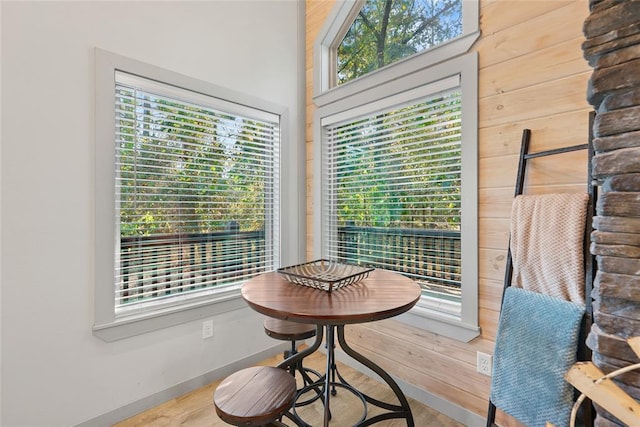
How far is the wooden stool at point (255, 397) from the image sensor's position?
1128mm

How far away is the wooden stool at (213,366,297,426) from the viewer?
1128 millimetres

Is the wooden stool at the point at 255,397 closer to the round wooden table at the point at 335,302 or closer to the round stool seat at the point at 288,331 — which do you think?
the round wooden table at the point at 335,302

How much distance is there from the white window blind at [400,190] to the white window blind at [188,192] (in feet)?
1.88

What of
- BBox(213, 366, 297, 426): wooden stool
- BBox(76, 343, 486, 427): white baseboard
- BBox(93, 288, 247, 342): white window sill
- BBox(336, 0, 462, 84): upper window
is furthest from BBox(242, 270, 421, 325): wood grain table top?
BBox(336, 0, 462, 84): upper window

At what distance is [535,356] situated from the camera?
1.33m

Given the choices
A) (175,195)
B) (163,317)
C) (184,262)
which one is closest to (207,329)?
(163,317)

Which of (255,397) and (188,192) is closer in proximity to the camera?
(255,397)

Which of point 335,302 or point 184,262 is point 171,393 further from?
point 335,302

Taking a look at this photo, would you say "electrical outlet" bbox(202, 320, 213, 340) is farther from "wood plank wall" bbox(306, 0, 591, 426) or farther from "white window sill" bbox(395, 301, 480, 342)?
"wood plank wall" bbox(306, 0, 591, 426)

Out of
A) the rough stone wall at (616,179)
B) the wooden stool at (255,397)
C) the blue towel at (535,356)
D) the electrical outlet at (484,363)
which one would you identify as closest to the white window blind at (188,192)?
the wooden stool at (255,397)

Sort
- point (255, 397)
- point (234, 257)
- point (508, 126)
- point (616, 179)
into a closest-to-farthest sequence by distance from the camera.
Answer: point (616, 179) < point (255, 397) < point (508, 126) < point (234, 257)

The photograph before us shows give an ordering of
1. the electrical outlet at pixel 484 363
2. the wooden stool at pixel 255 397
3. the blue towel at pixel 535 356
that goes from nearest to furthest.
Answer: the wooden stool at pixel 255 397 < the blue towel at pixel 535 356 < the electrical outlet at pixel 484 363

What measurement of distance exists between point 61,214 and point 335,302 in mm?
1503

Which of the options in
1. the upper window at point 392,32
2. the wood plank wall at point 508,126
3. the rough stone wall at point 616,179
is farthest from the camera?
the upper window at point 392,32
